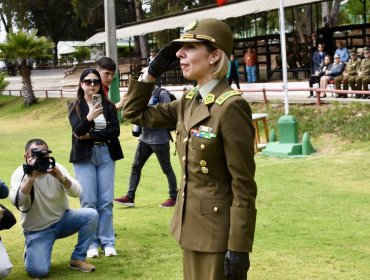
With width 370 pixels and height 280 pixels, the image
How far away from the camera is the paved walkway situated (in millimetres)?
18073

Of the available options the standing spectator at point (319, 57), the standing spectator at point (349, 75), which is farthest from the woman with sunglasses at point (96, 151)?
the standing spectator at point (319, 57)

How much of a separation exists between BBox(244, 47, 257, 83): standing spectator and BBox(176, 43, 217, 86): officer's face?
70.7ft

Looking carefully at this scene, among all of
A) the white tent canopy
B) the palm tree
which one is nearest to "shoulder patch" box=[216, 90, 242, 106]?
the white tent canopy

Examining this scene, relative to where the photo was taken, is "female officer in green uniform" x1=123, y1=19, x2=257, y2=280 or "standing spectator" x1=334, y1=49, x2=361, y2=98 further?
"standing spectator" x1=334, y1=49, x2=361, y2=98

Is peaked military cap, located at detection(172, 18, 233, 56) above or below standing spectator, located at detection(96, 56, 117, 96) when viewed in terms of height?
above

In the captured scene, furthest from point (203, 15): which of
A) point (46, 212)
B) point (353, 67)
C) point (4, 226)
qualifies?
point (4, 226)

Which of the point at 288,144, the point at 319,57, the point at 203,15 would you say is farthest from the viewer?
the point at 203,15

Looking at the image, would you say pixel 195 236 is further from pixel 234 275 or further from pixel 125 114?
pixel 125 114

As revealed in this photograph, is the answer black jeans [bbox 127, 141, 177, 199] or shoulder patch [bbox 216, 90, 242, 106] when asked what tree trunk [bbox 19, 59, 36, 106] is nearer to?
black jeans [bbox 127, 141, 177, 199]

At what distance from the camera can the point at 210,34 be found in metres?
3.61

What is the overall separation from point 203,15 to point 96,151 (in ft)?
62.7

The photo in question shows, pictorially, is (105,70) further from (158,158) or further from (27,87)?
(27,87)

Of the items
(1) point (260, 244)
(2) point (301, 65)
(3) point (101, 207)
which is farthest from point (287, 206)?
(2) point (301, 65)

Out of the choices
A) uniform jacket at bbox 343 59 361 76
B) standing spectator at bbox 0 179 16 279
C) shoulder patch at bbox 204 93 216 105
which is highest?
shoulder patch at bbox 204 93 216 105
